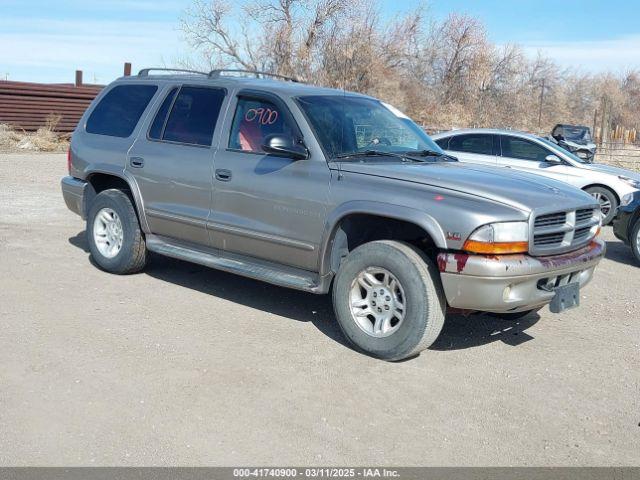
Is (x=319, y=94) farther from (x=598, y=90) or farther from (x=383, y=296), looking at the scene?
(x=598, y=90)

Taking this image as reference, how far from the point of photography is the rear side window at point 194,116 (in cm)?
653

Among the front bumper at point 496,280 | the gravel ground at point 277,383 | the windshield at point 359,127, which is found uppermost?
the windshield at point 359,127

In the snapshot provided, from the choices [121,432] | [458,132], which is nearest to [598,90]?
[458,132]

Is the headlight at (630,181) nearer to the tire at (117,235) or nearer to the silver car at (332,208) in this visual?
the silver car at (332,208)

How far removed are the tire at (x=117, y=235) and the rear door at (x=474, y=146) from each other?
7.06m

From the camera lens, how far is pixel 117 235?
7.32 metres

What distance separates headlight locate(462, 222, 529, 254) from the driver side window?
1.93 meters

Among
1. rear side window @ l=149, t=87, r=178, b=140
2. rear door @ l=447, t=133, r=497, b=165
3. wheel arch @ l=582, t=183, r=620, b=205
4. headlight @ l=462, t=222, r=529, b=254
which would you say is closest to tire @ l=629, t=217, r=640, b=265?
wheel arch @ l=582, t=183, r=620, b=205

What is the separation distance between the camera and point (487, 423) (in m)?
4.37

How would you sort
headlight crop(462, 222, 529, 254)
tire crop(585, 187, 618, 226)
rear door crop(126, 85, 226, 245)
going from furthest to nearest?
1. tire crop(585, 187, 618, 226)
2. rear door crop(126, 85, 226, 245)
3. headlight crop(462, 222, 529, 254)

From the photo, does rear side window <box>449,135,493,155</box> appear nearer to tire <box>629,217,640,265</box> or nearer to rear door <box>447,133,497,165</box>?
rear door <box>447,133,497,165</box>

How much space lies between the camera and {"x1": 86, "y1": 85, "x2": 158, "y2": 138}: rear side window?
7.20 m

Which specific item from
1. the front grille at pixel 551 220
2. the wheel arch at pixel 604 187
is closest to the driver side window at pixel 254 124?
the front grille at pixel 551 220

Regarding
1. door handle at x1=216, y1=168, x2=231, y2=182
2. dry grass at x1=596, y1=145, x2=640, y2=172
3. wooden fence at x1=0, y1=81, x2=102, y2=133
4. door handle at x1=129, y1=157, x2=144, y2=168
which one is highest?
wooden fence at x1=0, y1=81, x2=102, y2=133
